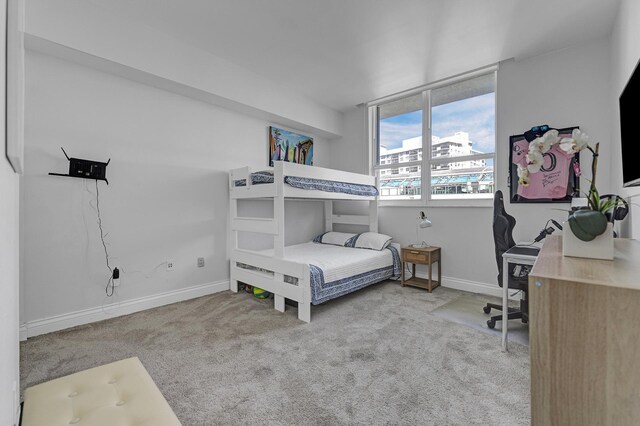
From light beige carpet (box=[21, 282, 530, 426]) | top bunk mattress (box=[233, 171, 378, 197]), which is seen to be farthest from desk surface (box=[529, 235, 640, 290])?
top bunk mattress (box=[233, 171, 378, 197])

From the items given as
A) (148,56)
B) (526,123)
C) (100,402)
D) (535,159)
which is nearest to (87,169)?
(148,56)

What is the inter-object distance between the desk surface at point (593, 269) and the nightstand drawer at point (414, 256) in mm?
2245

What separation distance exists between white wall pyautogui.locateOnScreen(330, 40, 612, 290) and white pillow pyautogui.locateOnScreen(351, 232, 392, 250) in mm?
425

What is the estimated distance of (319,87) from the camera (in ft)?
12.6

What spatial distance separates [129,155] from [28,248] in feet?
3.54

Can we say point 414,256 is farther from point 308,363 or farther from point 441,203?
point 308,363

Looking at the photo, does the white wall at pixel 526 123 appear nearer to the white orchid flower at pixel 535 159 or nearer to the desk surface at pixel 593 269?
the white orchid flower at pixel 535 159

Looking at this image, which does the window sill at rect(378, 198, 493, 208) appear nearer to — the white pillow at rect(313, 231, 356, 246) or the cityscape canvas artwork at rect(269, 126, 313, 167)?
the white pillow at rect(313, 231, 356, 246)

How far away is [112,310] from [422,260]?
326 centimetres

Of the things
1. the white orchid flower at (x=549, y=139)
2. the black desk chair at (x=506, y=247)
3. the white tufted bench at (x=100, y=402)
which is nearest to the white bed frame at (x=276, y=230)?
the white tufted bench at (x=100, y=402)

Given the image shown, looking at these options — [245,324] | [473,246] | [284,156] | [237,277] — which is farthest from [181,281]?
[473,246]

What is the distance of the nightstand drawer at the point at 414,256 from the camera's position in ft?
11.3

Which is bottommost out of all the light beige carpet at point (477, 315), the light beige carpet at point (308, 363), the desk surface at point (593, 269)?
the light beige carpet at point (308, 363)

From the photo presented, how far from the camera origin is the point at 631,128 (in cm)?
137
